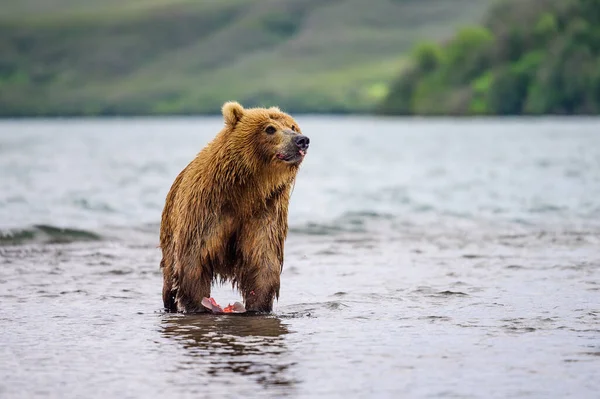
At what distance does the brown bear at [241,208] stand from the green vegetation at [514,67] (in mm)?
108058

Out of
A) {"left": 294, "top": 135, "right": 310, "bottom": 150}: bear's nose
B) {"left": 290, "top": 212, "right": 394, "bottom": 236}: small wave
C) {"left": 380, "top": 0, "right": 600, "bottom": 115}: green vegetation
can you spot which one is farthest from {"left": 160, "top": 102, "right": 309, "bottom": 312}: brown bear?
{"left": 380, "top": 0, "right": 600, "bottom": 115}: green vegetation

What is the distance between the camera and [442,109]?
144m

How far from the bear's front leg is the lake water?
0.20 metres

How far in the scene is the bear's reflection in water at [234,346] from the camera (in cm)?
789

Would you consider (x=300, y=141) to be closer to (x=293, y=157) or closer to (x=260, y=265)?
(x=293, y=157)

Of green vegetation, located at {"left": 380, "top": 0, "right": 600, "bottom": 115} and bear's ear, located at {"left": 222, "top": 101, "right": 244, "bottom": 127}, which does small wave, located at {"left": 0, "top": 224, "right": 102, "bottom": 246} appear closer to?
bear's ear, located at {"left": 222, "top": 101, "right": 244, "bottom": 127}

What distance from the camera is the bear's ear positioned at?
403 inches

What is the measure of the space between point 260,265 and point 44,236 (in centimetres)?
864

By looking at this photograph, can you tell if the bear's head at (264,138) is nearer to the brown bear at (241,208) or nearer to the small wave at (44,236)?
the brown bear at (241,208)

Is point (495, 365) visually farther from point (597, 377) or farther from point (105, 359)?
point (105, 359)

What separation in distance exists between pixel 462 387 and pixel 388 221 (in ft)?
44.6

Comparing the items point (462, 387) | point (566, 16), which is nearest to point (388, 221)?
point (462, 387)

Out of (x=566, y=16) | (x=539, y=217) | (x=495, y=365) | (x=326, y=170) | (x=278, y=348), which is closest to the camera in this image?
(x=495, y=365)

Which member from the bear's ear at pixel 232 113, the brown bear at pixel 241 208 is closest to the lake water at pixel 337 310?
the brown bear at pixel 241 208
